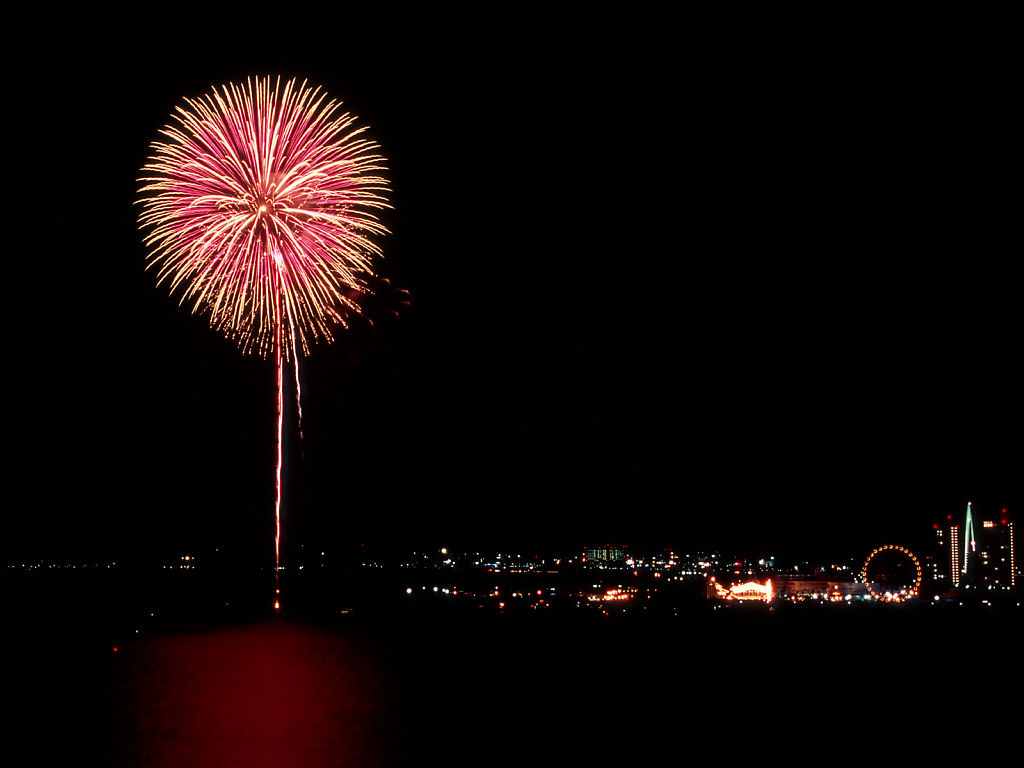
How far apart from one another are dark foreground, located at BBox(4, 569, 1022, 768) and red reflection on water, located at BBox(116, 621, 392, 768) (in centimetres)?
5

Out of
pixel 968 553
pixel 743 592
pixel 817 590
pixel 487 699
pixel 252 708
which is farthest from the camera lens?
pixel 968 553

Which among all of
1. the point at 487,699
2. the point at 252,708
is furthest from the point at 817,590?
the point at 252,708

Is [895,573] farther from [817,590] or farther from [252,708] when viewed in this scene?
[252,708]

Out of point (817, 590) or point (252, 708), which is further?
point (817, 590)

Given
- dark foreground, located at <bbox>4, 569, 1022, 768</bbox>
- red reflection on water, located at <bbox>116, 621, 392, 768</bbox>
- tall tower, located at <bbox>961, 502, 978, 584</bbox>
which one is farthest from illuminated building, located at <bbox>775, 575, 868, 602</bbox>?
red reflection on water, located at <bbox>116, 621, 392, 768</bbox>

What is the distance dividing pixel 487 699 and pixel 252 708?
163 inches

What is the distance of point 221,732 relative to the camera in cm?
1359

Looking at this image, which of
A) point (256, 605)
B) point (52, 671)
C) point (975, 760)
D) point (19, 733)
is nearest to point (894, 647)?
point (975, 760)

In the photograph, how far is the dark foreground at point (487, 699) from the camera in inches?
508

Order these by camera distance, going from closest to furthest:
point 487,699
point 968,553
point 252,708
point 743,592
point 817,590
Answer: point 252,708
point 487,699
point 743,592
point 817,590
point 968,553

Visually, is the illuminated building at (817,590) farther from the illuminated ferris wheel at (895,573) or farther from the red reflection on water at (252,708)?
the red reflection on water at (252,708)

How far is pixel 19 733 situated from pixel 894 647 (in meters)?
29.3

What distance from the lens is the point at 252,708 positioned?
1574 cm

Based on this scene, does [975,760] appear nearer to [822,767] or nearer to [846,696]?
[822,767]
